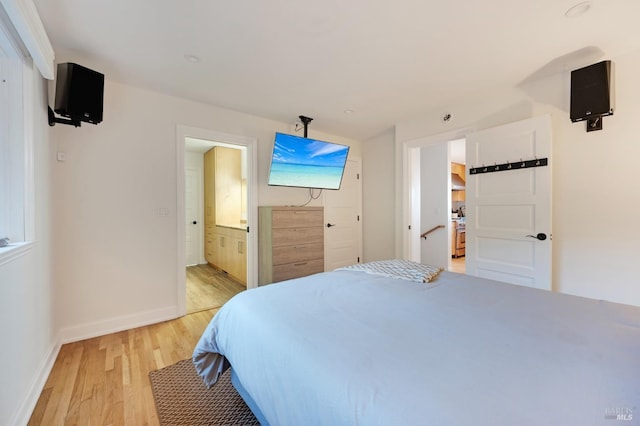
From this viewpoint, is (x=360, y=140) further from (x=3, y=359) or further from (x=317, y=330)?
(x=3, y=359)

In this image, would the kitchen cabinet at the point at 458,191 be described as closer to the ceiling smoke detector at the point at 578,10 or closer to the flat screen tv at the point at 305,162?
the flat screen tv at the point at 305,162

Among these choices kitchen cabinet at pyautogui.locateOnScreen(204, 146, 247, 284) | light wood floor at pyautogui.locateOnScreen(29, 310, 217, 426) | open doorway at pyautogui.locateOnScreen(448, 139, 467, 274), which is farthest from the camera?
open doorway at pyautogui.locateOnScreen(448, 139, 467, 274)

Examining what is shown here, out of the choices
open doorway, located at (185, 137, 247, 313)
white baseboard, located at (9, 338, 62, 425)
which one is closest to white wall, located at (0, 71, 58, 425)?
white baseboard, located at (9, 338, 62, 425)

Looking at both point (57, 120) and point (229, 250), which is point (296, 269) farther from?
point (57, 120)

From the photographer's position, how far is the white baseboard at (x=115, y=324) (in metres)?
2.29

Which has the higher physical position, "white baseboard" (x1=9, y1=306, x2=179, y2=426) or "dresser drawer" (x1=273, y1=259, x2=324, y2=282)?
"dresser drawer" (x1=273, y1=259, x2=324, y2=282)

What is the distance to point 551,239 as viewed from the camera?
2.40 m

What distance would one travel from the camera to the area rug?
1.45 metres

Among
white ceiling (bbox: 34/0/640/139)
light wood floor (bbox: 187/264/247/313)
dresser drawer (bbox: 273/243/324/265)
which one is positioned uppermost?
white ceiling (bbox: 34/0/640/139)

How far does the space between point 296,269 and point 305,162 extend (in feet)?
4.66

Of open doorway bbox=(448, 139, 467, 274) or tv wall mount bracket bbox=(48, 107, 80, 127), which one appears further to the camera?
open doorway bbox=(448, 139, 467, 274)

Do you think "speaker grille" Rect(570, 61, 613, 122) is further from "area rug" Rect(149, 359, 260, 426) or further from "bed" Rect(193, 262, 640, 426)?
"area rug" Rect(149, 359, 260, 426)

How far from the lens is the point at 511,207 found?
2643 mm

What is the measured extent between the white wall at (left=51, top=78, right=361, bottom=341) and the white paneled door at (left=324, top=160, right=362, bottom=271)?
2.20 metres
